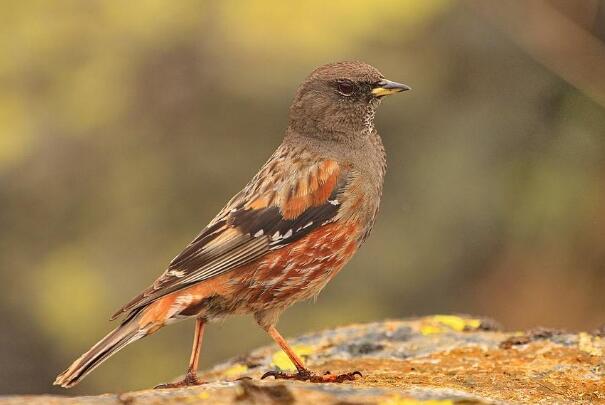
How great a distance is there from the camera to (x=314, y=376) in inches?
189

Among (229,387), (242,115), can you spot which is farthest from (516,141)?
(229,387)

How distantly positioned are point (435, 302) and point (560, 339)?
108 inches

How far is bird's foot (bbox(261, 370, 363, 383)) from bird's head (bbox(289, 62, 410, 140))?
5.21 ft

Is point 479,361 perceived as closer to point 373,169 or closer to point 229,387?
point 373,169

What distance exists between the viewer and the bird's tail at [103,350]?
4691 mm

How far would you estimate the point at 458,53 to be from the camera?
8.79 meters

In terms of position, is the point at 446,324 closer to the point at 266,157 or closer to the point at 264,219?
the point at 264,219

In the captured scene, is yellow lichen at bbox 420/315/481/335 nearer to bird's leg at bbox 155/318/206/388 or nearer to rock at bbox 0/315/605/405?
rock at bbox 0/315/605/405

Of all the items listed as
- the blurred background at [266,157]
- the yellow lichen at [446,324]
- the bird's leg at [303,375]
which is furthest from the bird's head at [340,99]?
the blurred background at [266,157]

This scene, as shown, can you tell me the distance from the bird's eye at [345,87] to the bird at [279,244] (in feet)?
0.45

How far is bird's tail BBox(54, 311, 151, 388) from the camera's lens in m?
4.69

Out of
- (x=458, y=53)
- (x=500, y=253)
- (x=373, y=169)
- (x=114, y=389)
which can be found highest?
(x=458, y=53)

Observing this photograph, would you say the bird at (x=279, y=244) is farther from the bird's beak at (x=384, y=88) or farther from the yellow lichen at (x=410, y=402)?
the yellow lichen at (x=410, y=402)

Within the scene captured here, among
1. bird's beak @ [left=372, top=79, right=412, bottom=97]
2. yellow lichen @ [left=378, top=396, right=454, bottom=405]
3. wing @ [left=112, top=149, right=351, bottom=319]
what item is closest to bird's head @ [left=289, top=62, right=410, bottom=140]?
bird's beak @ [left=372, top=79, right=412, bottom=97]
